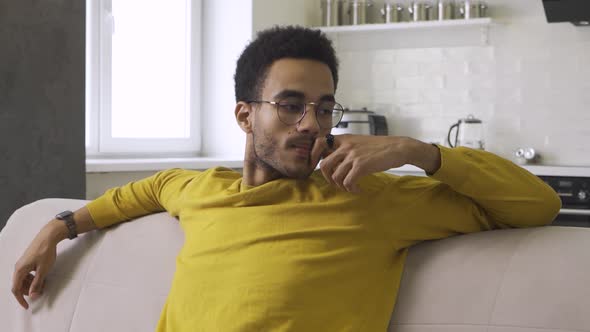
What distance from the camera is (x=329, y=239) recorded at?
4.32 ft

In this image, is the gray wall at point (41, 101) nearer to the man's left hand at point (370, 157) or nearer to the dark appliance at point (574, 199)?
the man's left hand at point (370, 157)

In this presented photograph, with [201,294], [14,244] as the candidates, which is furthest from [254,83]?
[14,244]

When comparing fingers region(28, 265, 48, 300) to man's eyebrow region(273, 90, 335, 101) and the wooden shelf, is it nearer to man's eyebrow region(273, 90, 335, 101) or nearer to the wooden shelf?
man's eyebrow region(273, 90, 335, 101)

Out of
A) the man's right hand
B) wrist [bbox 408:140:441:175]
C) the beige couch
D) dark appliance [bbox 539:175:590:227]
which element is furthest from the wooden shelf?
wrist [bbox 408:140:441:175]

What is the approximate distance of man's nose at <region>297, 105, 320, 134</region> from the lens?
1.42 meters

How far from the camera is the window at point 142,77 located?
374cm

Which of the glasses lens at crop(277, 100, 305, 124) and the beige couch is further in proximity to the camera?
the glasses lens at crop(277, 100, 305, 124)

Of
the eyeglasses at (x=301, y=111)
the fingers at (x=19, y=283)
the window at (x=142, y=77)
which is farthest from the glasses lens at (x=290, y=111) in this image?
the window at (x=142, y=77)

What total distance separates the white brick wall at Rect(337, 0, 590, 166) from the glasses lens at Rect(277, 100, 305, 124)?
131 inches

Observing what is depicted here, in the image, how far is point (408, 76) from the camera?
482cm

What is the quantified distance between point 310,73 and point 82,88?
128 cm

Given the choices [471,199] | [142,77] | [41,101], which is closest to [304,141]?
[471,199]

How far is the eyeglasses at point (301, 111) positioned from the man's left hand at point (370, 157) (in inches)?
7.1

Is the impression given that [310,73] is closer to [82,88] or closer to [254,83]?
[254,83]
